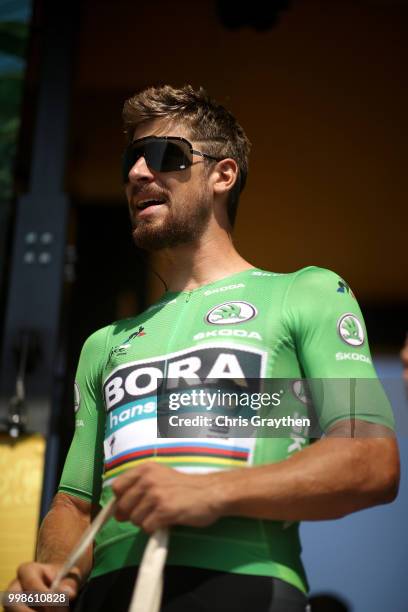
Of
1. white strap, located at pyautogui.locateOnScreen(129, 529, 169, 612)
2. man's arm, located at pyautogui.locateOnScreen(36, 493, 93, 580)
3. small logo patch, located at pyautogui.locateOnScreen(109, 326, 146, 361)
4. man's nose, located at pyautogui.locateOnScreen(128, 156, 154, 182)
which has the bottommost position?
man's arm, located at pyautogui.locateOnScreen(36, 493, 93, 580)

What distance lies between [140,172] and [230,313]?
483 mm

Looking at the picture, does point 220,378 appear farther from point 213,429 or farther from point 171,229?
point 171,229

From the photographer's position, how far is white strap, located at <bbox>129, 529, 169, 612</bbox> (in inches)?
49.3

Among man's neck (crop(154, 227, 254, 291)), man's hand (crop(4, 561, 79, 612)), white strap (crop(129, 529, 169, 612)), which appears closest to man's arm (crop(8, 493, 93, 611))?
man's hand (crop(4, 561, 79, 612))

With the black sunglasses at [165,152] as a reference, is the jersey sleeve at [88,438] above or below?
below

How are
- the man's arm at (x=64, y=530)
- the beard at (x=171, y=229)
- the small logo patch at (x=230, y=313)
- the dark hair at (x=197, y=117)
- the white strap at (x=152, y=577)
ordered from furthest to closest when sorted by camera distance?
the dark hair at (x=197, y=117) < the beard at (x=171, y=229) < the small logo patch at (x=230, y=313) < the man's arm at (x=64, y=530) < the white strap at (x=152, y=577)

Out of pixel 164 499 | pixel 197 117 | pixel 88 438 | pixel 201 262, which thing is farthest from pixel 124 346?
pixel 197 117

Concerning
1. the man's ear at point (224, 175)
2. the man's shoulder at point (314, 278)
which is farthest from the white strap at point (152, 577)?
the man's ear at point (224, 175)

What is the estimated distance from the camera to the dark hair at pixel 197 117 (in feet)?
6.62

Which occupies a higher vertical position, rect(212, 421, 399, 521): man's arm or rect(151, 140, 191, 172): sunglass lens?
rect(151, 140, 191, 172): sunglass lens

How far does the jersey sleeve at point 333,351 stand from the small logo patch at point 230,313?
90 millimetres

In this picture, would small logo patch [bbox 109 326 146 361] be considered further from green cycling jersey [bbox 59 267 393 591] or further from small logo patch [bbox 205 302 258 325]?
small logo patch [bbox 205 302 258 325]

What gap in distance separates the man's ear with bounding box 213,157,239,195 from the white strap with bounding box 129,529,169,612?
1035 millimetres

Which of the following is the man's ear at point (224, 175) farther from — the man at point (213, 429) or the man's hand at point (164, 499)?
the man's hand at point (164, 499)
